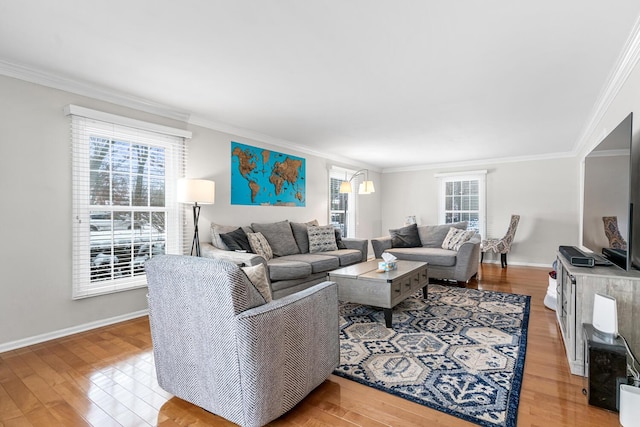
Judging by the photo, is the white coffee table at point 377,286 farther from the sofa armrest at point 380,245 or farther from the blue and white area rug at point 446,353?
the sofa armrest at point 380,245

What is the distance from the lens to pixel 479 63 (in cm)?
257

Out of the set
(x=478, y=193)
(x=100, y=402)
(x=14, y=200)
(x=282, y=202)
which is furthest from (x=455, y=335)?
(x=478, y=193)

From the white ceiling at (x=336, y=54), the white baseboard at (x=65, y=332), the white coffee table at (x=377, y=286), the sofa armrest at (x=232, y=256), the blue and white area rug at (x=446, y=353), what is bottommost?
the white baseboard at (x=65, y=332)

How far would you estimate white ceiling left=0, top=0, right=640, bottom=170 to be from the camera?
192 centimetres

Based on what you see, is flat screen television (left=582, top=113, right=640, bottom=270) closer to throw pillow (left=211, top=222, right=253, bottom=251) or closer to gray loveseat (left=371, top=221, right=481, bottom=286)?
gray loveseat (left=371, top=221, right=481, bottom=286)

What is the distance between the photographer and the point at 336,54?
2434mm

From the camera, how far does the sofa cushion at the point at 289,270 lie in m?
3.58

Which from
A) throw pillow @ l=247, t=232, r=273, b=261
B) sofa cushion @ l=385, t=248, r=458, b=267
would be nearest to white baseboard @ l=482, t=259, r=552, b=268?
sofa cushion @ l=385, t=248, r=458, b=267

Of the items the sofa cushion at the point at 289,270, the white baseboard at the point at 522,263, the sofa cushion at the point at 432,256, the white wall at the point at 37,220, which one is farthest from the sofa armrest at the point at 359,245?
the white wall at the point at 37,220

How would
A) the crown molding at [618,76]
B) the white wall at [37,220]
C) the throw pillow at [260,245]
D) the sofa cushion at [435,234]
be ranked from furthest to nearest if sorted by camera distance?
the sofa cushion at [435,234] → the throw pillow at [260,245] → the white wall at [37,220] → the crown molding at [618,76]

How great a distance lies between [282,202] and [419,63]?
3.25m

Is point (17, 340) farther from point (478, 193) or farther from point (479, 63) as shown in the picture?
point (478, 193)

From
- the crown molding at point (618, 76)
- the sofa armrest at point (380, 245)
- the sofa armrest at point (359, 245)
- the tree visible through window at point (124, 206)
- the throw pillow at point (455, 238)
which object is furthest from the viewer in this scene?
the sofa armrest at point (380, 245)

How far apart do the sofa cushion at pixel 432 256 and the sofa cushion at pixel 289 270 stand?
186cm
